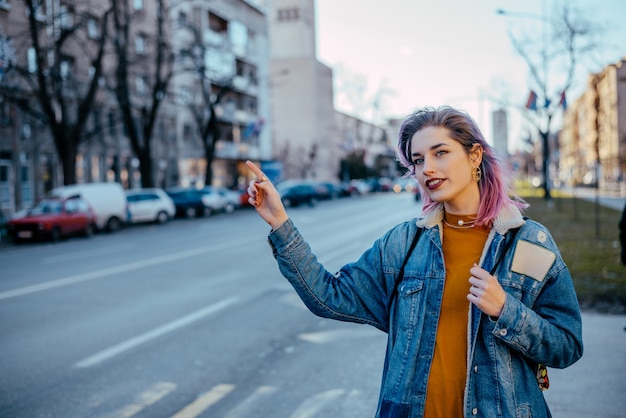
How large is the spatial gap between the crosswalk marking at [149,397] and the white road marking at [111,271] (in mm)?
6018

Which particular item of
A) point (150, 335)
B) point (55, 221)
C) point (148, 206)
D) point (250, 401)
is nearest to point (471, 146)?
point (250, 401)

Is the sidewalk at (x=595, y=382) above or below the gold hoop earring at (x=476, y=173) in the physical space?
below

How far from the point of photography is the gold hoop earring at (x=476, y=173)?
258cm

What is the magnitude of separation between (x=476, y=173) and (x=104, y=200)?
26.8m

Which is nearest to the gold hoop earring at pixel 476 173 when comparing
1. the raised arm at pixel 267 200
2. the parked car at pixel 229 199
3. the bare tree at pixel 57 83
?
the raised arm at pixel 267 200

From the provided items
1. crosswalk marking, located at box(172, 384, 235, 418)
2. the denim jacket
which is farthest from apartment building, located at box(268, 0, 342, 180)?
the denim jacket

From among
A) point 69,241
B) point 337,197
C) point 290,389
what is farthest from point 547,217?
point 337,197

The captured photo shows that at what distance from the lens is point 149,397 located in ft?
18.3

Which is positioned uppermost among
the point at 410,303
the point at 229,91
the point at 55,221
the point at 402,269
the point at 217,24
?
the point at 217,24

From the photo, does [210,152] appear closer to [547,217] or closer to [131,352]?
[547,217]

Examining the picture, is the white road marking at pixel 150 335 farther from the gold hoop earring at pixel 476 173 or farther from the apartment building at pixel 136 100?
the apartment building at pixel 136 100

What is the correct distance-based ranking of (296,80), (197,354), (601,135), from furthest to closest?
(296,80) → (601,135) → (197,354)

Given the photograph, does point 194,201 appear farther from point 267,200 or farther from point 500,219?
point 500,219

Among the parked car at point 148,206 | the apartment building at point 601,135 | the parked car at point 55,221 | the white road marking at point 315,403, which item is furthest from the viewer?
the apartment building at point 601,135
